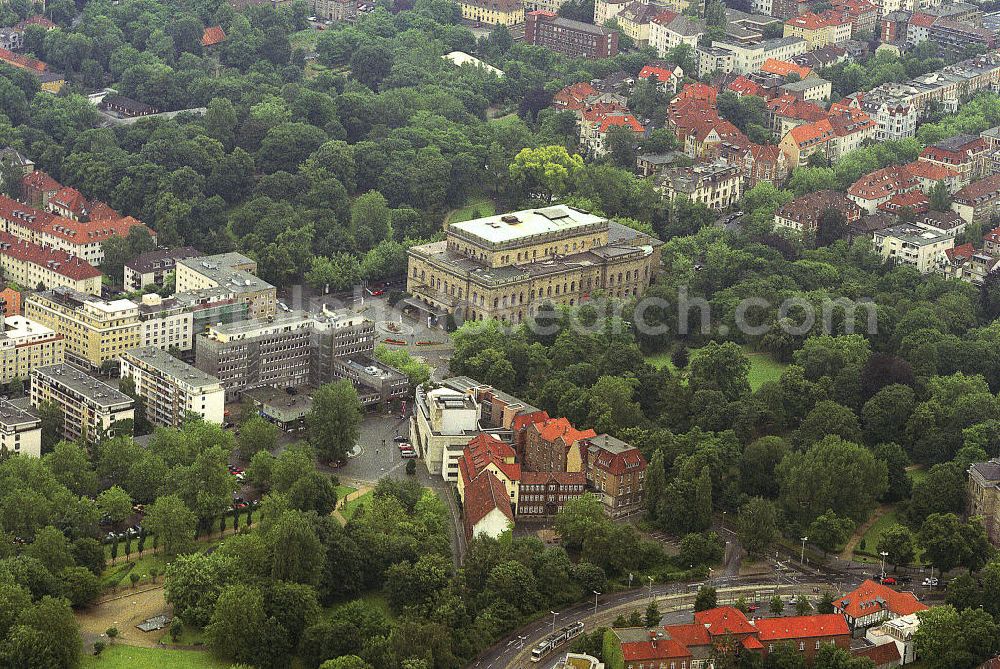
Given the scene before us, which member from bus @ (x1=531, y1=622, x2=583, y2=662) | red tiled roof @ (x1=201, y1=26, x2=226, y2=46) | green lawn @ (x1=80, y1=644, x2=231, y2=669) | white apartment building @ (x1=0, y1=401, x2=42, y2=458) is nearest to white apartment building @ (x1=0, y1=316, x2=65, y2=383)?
white apartment building @ (x1=0, y1=401, x2=42, y2=458)

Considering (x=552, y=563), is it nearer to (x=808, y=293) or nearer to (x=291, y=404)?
(x=291, y=404)

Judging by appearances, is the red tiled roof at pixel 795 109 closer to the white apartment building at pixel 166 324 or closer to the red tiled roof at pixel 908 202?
the red tiled roof at pixel 908 202

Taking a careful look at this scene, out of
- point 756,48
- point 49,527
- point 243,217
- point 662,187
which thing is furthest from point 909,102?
point 49,527

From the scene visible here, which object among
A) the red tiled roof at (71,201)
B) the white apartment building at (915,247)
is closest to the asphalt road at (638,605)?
the white apartment building at (915,247)

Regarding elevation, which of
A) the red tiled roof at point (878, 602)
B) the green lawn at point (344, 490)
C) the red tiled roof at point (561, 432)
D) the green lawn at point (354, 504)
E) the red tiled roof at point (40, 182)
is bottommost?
the red tiled roof at point (40, 182)

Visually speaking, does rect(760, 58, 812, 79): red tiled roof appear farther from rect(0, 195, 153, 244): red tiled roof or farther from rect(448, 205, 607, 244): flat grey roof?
rect(0, 195, 153, 244): red tiled roof
